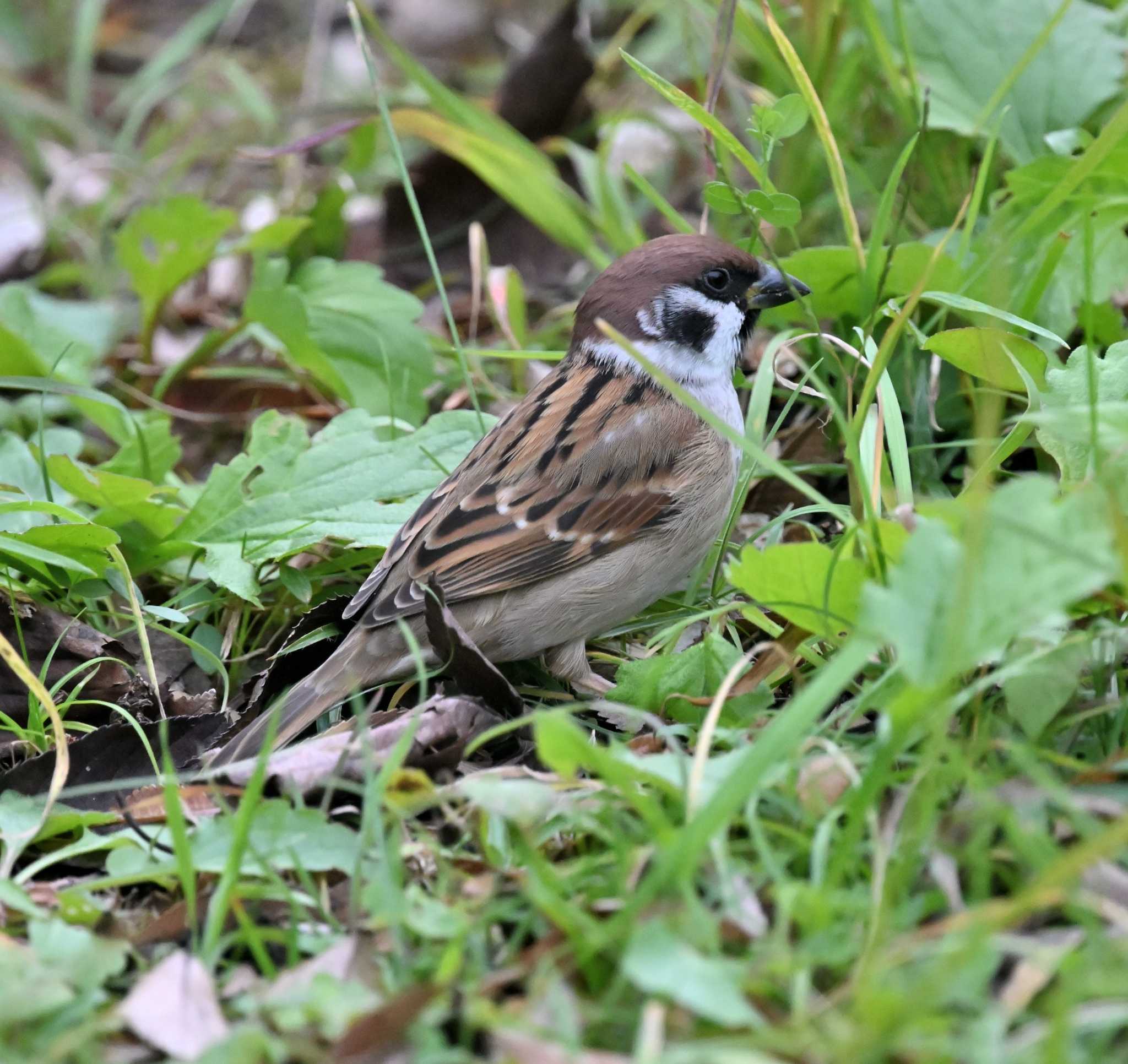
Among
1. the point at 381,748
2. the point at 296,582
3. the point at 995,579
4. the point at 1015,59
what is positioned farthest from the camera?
the point at 1015,59

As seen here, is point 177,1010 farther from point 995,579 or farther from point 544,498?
point 544,498

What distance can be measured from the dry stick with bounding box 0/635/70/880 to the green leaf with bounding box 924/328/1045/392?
1.95 metres

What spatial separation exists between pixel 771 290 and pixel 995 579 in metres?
1.73

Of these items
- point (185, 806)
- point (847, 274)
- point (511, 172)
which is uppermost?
point (847, 274)

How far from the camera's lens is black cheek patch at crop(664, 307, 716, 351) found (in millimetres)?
3619

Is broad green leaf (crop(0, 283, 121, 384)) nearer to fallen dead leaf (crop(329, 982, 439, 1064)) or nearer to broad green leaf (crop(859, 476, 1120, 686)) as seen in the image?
fallen dead leaf (crop(329, 982, 439, 1064))

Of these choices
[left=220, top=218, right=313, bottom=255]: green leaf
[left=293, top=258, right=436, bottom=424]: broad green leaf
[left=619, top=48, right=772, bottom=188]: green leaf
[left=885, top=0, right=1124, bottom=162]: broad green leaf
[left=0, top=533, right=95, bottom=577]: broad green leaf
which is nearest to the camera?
[left=0, top=533, right=95, bottom=577]: broad green leaf

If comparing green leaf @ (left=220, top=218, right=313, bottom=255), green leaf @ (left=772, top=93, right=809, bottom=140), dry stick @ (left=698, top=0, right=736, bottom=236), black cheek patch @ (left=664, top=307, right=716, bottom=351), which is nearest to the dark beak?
black cheek patch @ (left=664, top=307, right=716, bottom=351)

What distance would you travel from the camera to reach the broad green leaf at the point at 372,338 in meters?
4.10

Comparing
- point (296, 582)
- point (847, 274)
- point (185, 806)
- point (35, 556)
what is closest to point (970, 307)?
point (847, 274)

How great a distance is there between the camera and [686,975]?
1792 millimetres

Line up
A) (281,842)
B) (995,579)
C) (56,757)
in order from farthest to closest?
(56,757), (281,842), (995,579)

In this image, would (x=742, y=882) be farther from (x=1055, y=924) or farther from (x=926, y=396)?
(x=926, y=396)

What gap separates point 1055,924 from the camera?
6.64ft
